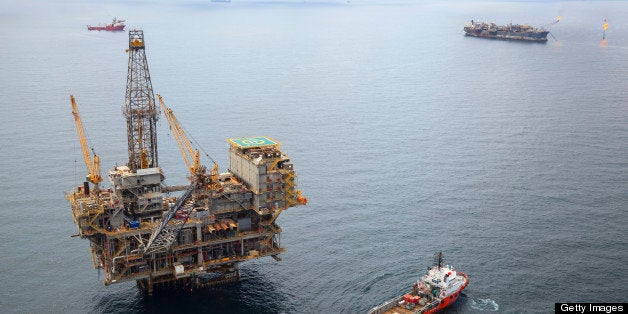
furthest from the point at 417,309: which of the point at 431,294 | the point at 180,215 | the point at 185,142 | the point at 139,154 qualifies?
the point at 185,142

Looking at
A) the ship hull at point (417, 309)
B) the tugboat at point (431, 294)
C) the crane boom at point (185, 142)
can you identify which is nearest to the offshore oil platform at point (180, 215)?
the crane boom at point (185, 142)

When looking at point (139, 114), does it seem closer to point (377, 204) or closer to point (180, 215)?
point (180, 215)

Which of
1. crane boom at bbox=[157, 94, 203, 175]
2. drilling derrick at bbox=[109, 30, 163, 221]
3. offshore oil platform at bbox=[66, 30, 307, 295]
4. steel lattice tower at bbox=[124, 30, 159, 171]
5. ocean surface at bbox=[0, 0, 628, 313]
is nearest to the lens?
offshore oil platform at bbox=[66, 30, 307, 295]

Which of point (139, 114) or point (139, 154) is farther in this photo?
point (139, 154)

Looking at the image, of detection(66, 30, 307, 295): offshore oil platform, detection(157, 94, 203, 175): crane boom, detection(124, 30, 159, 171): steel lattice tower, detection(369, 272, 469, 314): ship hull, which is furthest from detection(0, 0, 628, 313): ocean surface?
detection(124, 30, 159, 171): steel lattice tower

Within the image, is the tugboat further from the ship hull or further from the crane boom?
the crane boom

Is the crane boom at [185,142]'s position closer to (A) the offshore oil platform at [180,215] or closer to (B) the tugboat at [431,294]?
(A) the offshore oil platform at [180,215]
